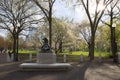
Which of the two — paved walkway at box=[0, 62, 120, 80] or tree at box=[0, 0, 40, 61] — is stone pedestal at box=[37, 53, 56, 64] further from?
tree at box=[0, 0, 40, 61]

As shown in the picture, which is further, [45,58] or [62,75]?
[45,58]

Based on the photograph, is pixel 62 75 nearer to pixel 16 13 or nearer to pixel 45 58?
pixel 45 58

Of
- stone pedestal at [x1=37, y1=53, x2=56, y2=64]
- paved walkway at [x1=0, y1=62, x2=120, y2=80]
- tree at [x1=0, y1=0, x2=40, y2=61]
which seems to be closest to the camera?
paved walkway at [x1=0, y1=62, x2=120, y2=80]

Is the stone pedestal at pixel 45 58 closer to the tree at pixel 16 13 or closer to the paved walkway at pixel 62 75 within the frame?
the paved walkway at pixel 62 75

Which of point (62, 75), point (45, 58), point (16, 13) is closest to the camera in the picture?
point (62, 75)

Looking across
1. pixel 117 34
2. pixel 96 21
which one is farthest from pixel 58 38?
pixel 96 21

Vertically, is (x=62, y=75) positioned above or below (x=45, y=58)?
below

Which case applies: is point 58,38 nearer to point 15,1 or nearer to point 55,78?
point 15,1

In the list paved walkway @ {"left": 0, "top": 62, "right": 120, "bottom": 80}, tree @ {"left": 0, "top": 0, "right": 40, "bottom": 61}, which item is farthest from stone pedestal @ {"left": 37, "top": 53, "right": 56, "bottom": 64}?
tree @ {"left": 0, "top": 0, "right": 40, "bottom": 61}

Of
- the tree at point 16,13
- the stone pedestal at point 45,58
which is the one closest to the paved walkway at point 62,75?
the stone pedestal at point 45,58

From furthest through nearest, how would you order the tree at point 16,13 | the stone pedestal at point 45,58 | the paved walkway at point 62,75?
1. the tree at point 16,13
2. the stone pedestal at point 45,58
3. the paved walkway at point 62,75

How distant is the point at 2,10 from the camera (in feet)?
152

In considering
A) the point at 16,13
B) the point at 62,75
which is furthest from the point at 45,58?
the point at 16,13

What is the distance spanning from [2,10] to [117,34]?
84.8 feet
